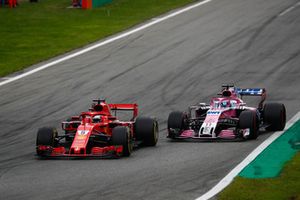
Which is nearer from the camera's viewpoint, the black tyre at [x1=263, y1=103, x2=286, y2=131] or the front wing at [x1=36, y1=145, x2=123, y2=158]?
the front wing at [x1=36, y1=145, x2=123, y2=158]

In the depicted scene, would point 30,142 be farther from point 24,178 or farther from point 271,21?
point 271,21

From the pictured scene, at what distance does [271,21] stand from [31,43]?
11735 mm

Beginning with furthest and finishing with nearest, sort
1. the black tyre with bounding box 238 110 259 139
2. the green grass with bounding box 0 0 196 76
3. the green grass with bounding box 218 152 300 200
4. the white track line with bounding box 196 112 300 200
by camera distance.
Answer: the green grass with bounding box 0 0 196 76 → the black tyre with bounding box 238 110 259 139 → the white track line with bounding box 196 112 300 200 → the green grass with bounding box 218 152 300 200

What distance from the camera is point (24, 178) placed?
21078 millimetres

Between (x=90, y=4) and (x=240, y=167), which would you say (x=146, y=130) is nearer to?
(x=240, y=167)

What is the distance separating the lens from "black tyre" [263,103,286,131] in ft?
89.1

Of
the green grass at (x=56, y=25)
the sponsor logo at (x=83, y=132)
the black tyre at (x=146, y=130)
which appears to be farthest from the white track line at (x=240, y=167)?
the green grass at (x=56, y=25)

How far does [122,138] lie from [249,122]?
3996mm

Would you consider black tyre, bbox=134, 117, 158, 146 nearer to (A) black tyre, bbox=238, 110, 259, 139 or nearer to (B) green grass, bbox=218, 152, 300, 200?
(A) black tyre, bbox=238, 110, 259, 139

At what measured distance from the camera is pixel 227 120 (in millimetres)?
26438

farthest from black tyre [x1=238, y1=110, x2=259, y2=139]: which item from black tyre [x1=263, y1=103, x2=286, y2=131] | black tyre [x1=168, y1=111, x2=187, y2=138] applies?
black tyre [x1=168, y1=111, x2=187, y2=138]

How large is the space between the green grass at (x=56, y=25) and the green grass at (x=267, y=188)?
842 inches

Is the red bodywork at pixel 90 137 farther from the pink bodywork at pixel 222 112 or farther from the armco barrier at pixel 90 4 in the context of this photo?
the armco barrier at pixel 90 4

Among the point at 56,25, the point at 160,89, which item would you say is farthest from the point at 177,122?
the point at 56,25
